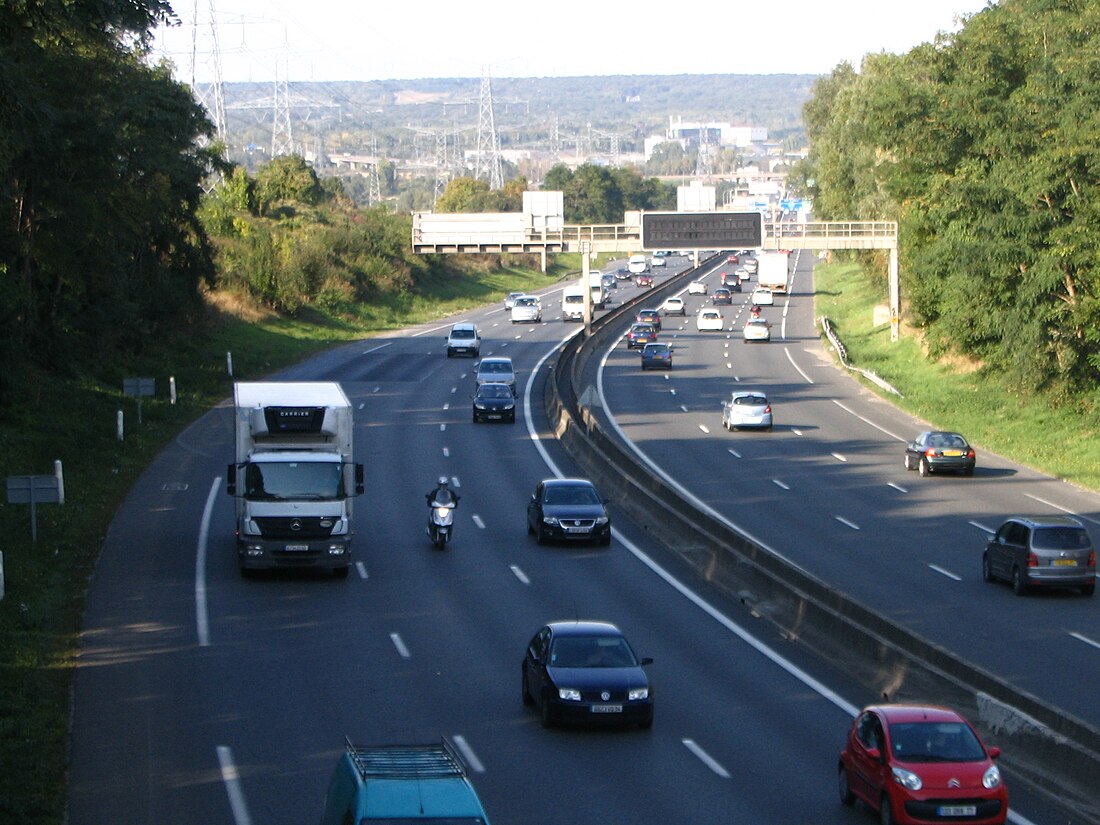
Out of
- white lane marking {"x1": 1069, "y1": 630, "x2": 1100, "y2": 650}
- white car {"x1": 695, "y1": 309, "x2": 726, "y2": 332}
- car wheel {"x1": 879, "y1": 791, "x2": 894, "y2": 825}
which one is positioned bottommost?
white lane marking {"x1": 1069, "y1": 630, "x2": 1100, "y2": 650}

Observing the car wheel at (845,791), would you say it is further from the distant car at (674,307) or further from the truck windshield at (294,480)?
the distant car at (674,307)

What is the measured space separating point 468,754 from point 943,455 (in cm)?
2880

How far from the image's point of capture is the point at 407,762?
1126cm

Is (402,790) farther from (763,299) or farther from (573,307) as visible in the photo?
(763,299)

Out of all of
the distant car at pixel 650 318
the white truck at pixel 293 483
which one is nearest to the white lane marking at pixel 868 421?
the distant car at pixel 650 318

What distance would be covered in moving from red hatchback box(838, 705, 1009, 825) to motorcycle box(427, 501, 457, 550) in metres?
17.1

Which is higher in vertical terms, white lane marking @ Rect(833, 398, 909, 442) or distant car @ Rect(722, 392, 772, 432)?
distant car @ Rect(722, 392, 772, 432)

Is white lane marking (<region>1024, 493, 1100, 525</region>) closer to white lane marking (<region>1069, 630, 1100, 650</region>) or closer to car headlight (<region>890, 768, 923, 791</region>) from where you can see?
white lane marking (<region>1069, 630, 1100, 650</region>)

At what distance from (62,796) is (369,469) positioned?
1095 inches

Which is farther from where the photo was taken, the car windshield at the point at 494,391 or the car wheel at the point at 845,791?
the car windshield at the point at 494,391

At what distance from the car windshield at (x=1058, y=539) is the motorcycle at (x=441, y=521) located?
1154cm

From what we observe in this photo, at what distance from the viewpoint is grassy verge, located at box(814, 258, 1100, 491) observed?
1954 inches

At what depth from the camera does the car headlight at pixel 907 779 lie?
14.5 metres

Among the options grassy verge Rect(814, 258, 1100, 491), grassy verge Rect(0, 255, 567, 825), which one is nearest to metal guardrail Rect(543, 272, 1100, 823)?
grassy verge Rect(0, 255, 567, 825)
